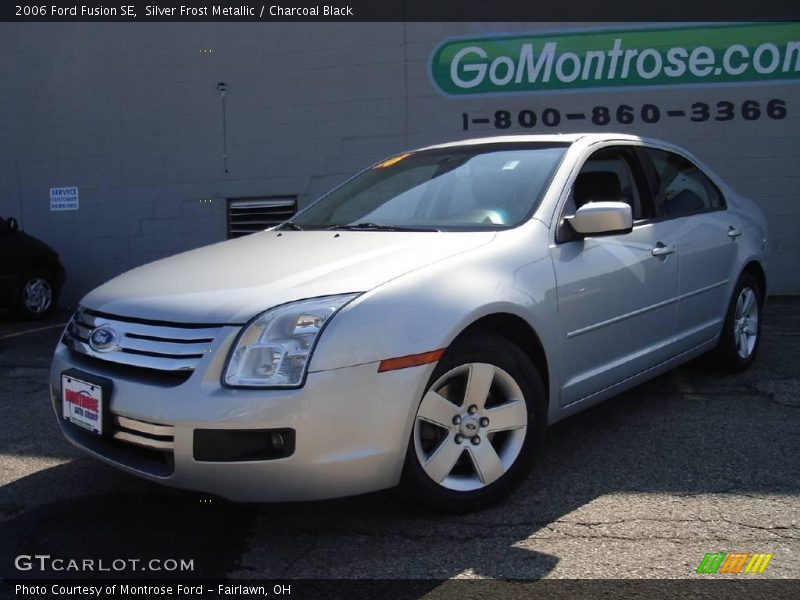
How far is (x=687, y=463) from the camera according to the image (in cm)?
360

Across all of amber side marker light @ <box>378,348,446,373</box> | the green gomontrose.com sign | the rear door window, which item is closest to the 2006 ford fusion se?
amber side marker light @ <box>378,348,446,373</box>

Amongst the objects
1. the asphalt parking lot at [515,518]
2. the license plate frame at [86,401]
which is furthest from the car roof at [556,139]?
the license plate frame at [86,401]

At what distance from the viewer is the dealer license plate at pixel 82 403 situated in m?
2.84

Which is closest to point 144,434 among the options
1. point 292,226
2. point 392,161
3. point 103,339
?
point 103,339

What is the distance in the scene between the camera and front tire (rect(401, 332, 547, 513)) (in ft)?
9.45

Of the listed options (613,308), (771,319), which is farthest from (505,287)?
(771,319)

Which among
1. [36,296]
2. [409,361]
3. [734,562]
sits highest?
[409,361]

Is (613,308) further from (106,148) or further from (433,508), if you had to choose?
(106,148)

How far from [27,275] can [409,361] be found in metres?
7.81

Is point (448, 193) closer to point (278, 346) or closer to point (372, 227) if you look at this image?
point (372, 227)

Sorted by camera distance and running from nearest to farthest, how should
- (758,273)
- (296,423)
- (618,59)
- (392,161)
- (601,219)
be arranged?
(296,423) → (601,219) → (392,161) → (758,273) → (618,59)
